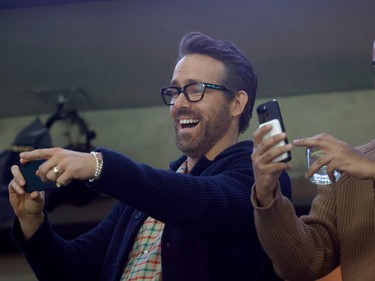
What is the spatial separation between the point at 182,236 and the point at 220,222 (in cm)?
10

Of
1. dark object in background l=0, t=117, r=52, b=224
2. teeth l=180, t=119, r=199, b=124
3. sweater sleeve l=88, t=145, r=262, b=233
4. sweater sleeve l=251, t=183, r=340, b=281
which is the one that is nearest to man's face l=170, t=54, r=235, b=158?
teeth l=180, t=119, r=199, b=124

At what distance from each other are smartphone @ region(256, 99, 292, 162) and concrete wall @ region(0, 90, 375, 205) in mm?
2335

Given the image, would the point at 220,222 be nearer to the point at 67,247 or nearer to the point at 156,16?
the point at 67,247

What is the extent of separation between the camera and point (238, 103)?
4.18 ft

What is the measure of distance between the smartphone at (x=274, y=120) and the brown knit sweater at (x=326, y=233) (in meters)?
0.11

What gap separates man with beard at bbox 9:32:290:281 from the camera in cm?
90

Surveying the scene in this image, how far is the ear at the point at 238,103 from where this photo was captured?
1.27 meters

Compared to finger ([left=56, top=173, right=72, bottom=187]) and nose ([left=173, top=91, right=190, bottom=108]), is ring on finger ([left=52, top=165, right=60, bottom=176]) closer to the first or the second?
finger ([left=56, top=173, right=72, bottom=187])

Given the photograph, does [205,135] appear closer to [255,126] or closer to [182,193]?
[182,193]

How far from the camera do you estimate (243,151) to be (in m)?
1.17

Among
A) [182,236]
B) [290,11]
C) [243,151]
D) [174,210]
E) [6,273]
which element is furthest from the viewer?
[6,273]

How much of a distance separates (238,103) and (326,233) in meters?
0.37

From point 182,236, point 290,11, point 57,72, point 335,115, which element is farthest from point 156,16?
point 182,236

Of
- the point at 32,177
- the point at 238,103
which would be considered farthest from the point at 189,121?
the point at 32,177
